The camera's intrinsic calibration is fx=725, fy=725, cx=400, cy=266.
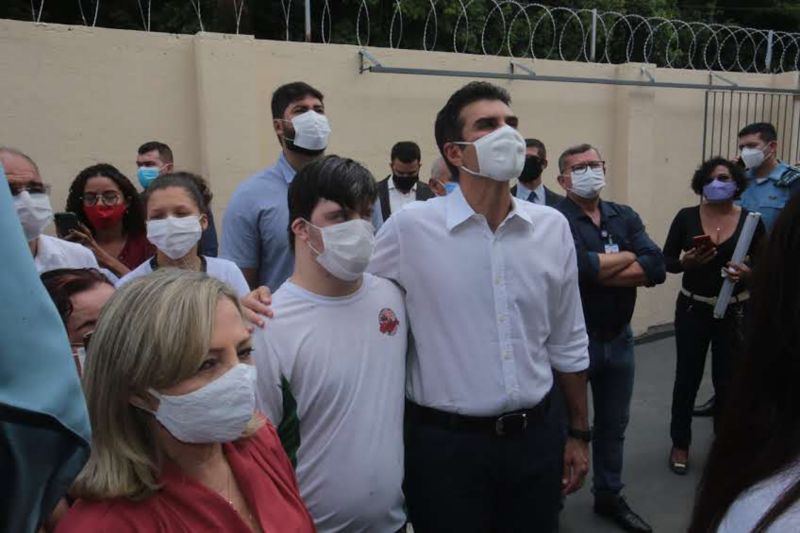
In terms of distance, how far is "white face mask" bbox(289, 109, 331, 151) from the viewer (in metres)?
3.27

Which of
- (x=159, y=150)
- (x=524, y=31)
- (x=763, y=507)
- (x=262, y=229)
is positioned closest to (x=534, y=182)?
(x=262, y=229)

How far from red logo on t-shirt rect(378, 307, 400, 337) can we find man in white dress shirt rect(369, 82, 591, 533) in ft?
0.45

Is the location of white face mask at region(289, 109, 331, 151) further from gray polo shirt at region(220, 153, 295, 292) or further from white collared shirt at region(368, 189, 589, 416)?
white collared shirt at region(368, 189, 589, 416)

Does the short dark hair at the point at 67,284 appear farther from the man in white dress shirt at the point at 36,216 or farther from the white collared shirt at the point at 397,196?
the white collared shirt at the point at 397,196

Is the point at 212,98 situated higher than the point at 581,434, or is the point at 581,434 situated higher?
the point at 212,98

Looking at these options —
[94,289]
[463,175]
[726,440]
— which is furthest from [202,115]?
[726,440]

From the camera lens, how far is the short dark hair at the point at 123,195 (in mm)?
3641

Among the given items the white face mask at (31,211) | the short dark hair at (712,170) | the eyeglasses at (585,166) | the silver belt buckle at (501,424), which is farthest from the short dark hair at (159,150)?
the short dark hair at (712,170)

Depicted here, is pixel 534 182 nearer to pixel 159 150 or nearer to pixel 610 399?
pixel 610 399

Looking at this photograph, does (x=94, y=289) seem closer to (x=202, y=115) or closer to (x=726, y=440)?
(x=726, y=440)

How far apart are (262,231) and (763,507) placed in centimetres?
237

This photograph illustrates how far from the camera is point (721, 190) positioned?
4.27m

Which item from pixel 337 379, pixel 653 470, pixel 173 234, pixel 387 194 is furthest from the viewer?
pixel 387 194

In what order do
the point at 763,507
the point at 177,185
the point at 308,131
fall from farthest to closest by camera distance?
1. the point at 308,131
2. the point at 177,185
3. the point at 763,507
